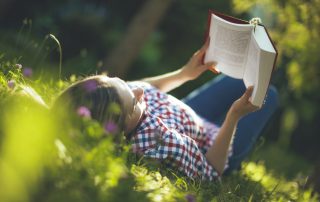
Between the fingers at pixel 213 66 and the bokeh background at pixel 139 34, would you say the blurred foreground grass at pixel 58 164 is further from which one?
the bokeh background at pixel 139 34

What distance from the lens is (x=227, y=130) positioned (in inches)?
121

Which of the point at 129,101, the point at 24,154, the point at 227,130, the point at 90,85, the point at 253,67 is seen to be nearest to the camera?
the point at 24,154

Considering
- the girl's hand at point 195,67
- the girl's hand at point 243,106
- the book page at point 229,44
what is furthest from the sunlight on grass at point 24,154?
the girl's hand at point 195,67

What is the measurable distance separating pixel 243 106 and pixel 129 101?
65 cm

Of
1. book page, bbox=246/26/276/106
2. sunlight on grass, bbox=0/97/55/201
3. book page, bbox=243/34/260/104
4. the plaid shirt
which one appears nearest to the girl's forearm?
the plaid shirt

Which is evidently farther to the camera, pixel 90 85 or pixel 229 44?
pixel 229 44

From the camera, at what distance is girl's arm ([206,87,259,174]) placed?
2936 millimetres

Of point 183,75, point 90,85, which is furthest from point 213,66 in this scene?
point 90,85

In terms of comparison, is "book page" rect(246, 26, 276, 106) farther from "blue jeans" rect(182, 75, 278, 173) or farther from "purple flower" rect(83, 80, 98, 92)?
"blue jeans" rect(182, 75, 278, 173)

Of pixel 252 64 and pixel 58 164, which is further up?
pixel 252 64

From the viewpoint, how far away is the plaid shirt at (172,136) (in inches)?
113

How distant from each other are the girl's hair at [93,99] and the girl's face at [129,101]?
1.3 inches

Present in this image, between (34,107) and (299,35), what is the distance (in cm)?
307

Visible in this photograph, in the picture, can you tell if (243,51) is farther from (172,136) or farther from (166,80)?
(166,80)
